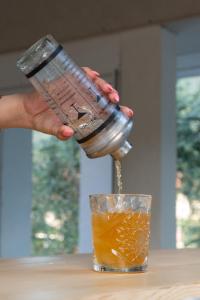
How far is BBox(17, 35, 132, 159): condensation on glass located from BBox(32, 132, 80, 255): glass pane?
299cm

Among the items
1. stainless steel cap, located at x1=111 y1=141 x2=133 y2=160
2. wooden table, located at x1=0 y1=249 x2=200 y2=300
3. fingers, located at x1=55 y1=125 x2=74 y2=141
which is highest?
fingers, located at x1=55 y1=125 x2=74 y2=141

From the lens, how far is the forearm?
3.53 feet

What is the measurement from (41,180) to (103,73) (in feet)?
5.93

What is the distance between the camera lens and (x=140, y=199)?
78cm

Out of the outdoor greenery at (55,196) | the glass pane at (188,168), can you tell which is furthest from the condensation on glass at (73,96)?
the outdoor greenery at (55,196)

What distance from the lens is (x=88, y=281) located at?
66cm

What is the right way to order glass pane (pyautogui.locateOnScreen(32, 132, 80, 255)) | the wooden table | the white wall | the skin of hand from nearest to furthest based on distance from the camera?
the wooden table
the skin of hand
the white wall
glass pane (pyautogui.locateOnScreen(32, 132, 80, 255))

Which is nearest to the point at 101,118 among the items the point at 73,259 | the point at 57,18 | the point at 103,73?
the point at 73,259

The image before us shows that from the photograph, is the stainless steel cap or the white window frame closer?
the stainless steel cap

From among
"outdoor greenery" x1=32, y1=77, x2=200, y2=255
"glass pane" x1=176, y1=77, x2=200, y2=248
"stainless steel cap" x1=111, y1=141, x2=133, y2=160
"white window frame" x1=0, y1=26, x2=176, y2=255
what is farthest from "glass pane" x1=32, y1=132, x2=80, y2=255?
"stainless steel cap" x1=111, y1=141, x2=133, y2=160

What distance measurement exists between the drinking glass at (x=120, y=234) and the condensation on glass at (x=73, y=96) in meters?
0.08

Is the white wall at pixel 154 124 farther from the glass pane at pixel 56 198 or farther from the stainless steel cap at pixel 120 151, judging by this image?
the glass pane at pixel 56 198

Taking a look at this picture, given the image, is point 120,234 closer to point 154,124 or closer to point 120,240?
point 120,240

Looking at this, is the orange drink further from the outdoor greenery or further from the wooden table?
the outdoor greenery
